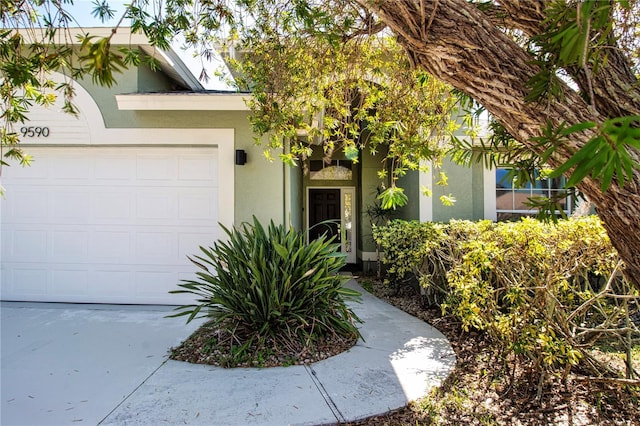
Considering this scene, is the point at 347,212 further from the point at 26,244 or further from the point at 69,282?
the point at 26,244

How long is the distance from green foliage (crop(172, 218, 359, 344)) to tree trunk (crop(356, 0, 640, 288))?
3036 millimetres

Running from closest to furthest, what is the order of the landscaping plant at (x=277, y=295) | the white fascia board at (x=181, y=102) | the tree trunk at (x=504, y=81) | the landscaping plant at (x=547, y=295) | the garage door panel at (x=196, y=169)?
1. the tree trunk at (x=504, y=81)
2. the landscaping plant at (x=547, y=295)
3. the landscaping plant at (x=277, y=295)
4. the white fascia board at (x=181, y=102)
5. the garage door panel at (x=196, y=169)

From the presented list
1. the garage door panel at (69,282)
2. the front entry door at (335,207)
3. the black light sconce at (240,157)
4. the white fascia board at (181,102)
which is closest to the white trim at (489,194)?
the front entry door at (335,207)

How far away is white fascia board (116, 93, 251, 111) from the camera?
5941mm

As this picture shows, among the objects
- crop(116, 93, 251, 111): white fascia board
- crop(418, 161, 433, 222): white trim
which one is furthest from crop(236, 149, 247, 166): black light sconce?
crop(418, 161, 433, 222): white trim


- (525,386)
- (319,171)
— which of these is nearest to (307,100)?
(525,386)

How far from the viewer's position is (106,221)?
6383 mm

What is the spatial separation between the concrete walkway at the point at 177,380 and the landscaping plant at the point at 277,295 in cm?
48

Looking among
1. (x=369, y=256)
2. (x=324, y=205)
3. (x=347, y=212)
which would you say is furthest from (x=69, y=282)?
(x=347, y=212)

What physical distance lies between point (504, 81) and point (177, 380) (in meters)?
3.84

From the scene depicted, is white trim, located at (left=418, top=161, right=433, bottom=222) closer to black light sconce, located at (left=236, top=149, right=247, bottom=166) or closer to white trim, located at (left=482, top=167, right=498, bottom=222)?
white trim, located at (left=482, top=167, right=498, bottom=222)

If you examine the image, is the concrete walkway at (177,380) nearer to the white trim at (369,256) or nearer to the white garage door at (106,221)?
the white garage door at (106,221)

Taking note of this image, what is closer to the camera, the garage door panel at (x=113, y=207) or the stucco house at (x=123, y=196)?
the stucco house at (x=123, y=196)

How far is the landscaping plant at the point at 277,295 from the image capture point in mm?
4234
